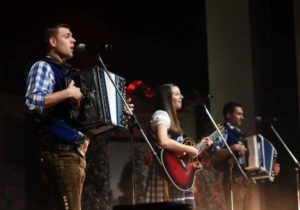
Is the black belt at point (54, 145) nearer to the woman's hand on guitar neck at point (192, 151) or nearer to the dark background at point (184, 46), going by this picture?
the woman's hand on guitar neck at point (192, 151)

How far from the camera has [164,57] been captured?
770 cm

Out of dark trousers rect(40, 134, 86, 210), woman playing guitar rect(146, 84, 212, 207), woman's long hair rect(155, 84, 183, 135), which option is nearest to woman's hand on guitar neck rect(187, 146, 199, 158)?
woman playing guitar rect(146, 84, 212, 207)

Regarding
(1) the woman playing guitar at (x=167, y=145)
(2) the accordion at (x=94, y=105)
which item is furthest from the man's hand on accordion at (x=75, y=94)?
(1) the woman playing guitar at (x=167, y=145)

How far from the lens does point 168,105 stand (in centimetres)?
483

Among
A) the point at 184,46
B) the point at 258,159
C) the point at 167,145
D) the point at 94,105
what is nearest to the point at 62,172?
the point at 94,105

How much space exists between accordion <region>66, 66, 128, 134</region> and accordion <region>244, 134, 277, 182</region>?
2663 mm

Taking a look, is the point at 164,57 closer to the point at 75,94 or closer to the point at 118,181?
the point at 118,181

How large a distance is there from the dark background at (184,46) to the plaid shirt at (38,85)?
3365mm

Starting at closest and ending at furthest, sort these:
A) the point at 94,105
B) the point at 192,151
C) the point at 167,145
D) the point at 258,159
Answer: the point at 94,105, the point at 167,145, the point at 192,151, the point at 258,159

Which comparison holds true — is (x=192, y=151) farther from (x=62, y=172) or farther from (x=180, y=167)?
(x=62, y=172)

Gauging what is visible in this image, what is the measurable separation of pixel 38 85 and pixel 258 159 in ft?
10.4

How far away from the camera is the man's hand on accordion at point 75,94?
10.9 ft

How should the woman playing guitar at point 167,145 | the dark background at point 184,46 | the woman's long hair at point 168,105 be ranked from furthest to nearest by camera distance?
1. the dark background at point 184,46
2. the woman's long hair at point 168,105
3. the woman playing guitar at point 167,145

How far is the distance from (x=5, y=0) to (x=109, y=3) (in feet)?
4.89
